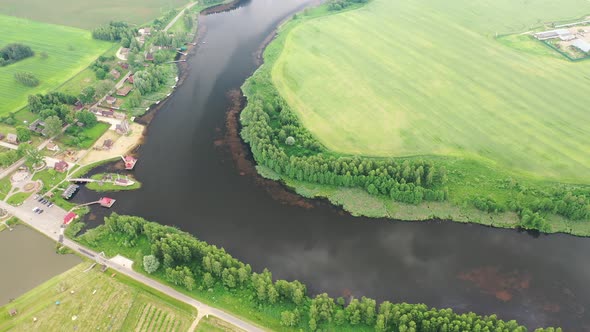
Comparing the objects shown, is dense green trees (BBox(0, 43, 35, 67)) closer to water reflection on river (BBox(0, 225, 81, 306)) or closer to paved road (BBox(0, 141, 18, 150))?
paved road (BBox(0, 141, 18, 150))

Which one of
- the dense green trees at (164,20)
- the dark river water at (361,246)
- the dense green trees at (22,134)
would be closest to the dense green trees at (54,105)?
the dense green trees at (22,134)

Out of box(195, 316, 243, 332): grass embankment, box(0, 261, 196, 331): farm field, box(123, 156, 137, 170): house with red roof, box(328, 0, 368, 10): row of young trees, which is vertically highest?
box(328, 0, 368, 10): row of young trees

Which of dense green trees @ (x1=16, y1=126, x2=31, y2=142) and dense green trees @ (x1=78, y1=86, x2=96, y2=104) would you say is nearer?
dense green trees @ (x1=16, y1=126, x2=31, y2=142)

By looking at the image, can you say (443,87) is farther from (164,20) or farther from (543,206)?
(164,20)

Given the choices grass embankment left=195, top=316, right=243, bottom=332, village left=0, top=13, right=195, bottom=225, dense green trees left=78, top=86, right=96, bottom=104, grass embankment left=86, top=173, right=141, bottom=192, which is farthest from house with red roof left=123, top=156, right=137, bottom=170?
grass embankment left=195, top=316, right=243, bottom=332

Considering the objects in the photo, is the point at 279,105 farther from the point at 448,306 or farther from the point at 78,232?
the point at 448,306

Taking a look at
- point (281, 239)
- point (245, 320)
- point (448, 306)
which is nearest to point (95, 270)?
point (245, 320)
